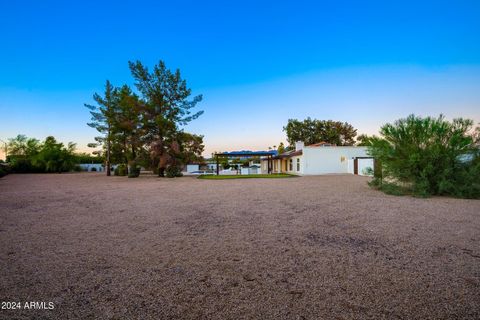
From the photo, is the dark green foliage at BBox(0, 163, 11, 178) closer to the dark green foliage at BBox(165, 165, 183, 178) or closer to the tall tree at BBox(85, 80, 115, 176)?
the tall tree at BBox(85, 80, 115, 176)

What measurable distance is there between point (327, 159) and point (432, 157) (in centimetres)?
1618

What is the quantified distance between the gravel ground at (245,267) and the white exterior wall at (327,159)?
62.4ft

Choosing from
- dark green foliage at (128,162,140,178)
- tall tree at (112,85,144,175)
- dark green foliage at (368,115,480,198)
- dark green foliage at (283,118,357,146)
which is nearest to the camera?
dark green foliage at (368,115,480,198)

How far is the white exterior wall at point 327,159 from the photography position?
24.5m

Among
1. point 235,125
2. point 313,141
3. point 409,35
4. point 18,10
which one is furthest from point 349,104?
point 313,141

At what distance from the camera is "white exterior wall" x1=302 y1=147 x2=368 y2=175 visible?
80.4 ft

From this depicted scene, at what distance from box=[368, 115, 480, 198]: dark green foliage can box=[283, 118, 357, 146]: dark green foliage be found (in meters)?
35.9

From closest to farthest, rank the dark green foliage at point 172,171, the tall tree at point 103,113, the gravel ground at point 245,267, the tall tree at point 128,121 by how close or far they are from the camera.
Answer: the gravel ground at point 245,267
the tall tree at point 128,121
the dark green foliage at point 172,171
the tall tree at point 103,113

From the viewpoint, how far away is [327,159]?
2478 cm

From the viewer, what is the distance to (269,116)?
75.2ft

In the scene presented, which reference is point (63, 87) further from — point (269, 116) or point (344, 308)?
point (344, 308)

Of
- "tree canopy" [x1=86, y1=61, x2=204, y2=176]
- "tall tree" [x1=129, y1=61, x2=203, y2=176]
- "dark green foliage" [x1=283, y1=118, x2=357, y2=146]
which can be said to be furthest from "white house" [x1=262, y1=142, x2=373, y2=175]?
"dark green foliage" [x1=283, y1=118, x2=357, y2=146]

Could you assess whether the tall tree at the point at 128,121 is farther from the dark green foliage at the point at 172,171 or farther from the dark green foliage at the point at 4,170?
the dark green foliage at the point at 4,170

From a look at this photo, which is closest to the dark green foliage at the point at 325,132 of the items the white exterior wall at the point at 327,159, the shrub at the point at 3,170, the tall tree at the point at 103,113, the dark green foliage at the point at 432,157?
the white exterior wall at the point at 327,159
